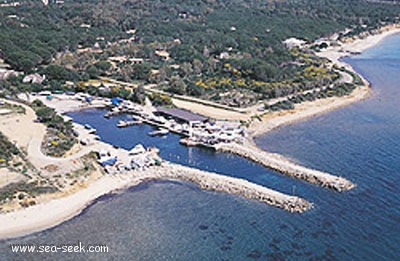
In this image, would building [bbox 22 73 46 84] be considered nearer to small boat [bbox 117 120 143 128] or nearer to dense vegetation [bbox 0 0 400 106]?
dense vegetation [bbox 0 0 400 106]

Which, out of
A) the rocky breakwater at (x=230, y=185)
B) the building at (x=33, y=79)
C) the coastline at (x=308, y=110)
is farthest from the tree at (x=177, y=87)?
the rocky breakwater at (x=230, y=185)

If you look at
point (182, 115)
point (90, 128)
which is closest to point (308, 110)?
point (182, 115)

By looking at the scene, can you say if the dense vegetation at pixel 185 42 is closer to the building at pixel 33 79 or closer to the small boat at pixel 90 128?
the building at pixel 33 79

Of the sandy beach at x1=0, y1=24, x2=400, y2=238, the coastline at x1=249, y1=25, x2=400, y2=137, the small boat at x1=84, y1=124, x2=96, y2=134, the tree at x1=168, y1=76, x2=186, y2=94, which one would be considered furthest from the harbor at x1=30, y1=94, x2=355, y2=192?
the tree at x1=168, y1=76, x2=186, y2=94

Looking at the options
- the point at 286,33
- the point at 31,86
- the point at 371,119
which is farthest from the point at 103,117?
the point at 286,33

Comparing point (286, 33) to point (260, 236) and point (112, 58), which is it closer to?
point (112, 58)
